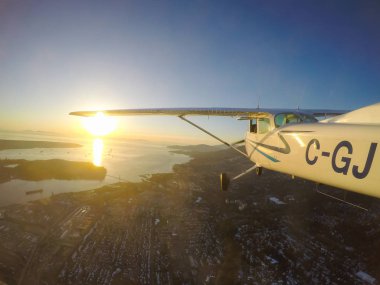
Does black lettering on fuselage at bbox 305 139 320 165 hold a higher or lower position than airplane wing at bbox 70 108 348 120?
lower

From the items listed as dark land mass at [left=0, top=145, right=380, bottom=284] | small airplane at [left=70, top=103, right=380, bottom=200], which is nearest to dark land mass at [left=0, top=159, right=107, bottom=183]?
dark land mass at [left=0, top=145, right=380, bottom=284]

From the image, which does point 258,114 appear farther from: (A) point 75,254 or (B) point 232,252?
(A) point 75,254

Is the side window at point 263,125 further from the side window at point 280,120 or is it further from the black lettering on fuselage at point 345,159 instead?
the black lettering on fuselage at point 345,159

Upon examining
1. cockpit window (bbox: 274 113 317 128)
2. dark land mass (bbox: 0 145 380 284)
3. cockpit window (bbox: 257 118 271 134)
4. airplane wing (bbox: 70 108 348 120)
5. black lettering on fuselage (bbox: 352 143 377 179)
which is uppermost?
airplane wing (bbox: 70 108 348 120)

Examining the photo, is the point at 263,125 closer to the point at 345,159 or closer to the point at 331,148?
the point at 331,148

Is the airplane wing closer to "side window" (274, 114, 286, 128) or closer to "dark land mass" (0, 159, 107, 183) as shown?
"side window" (274, 114, 286, 128)
